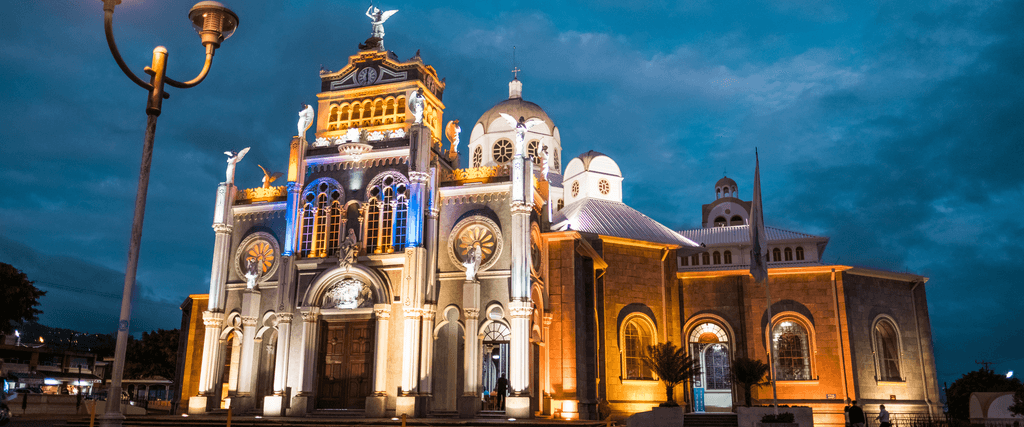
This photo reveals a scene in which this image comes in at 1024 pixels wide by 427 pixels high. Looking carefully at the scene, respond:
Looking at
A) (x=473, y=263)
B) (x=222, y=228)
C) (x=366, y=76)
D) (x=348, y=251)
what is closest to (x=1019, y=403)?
(x=473, y=263)

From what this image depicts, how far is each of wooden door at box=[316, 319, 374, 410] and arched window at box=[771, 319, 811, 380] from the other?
19573 millimetres

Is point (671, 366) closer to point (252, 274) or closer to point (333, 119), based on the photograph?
point (252, 274)

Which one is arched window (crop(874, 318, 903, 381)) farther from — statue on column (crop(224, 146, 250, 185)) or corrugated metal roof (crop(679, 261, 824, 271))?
statue on column (crop(224, 146, 250, 185))

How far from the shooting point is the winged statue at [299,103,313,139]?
32.1m

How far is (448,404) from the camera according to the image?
28406 millimetres

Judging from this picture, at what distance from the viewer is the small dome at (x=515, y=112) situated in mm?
45531

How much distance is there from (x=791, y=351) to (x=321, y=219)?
23329 mm

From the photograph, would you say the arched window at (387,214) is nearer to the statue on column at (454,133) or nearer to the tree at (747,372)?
the statue on column at (454,133)

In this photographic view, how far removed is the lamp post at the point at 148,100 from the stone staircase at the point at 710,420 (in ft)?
82.5

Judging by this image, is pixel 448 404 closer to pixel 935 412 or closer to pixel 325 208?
pixel 325 208

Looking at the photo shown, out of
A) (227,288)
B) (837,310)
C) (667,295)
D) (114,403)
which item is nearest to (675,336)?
(667,295)

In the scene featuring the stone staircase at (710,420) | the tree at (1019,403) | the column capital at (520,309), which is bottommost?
the stone staircase at (710,420)

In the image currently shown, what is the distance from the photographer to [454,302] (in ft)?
94.9

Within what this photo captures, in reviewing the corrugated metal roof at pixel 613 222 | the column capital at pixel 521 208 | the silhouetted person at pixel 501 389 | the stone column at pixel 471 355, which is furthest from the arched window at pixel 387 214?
the corrugated metal roof at pixel 613 222
